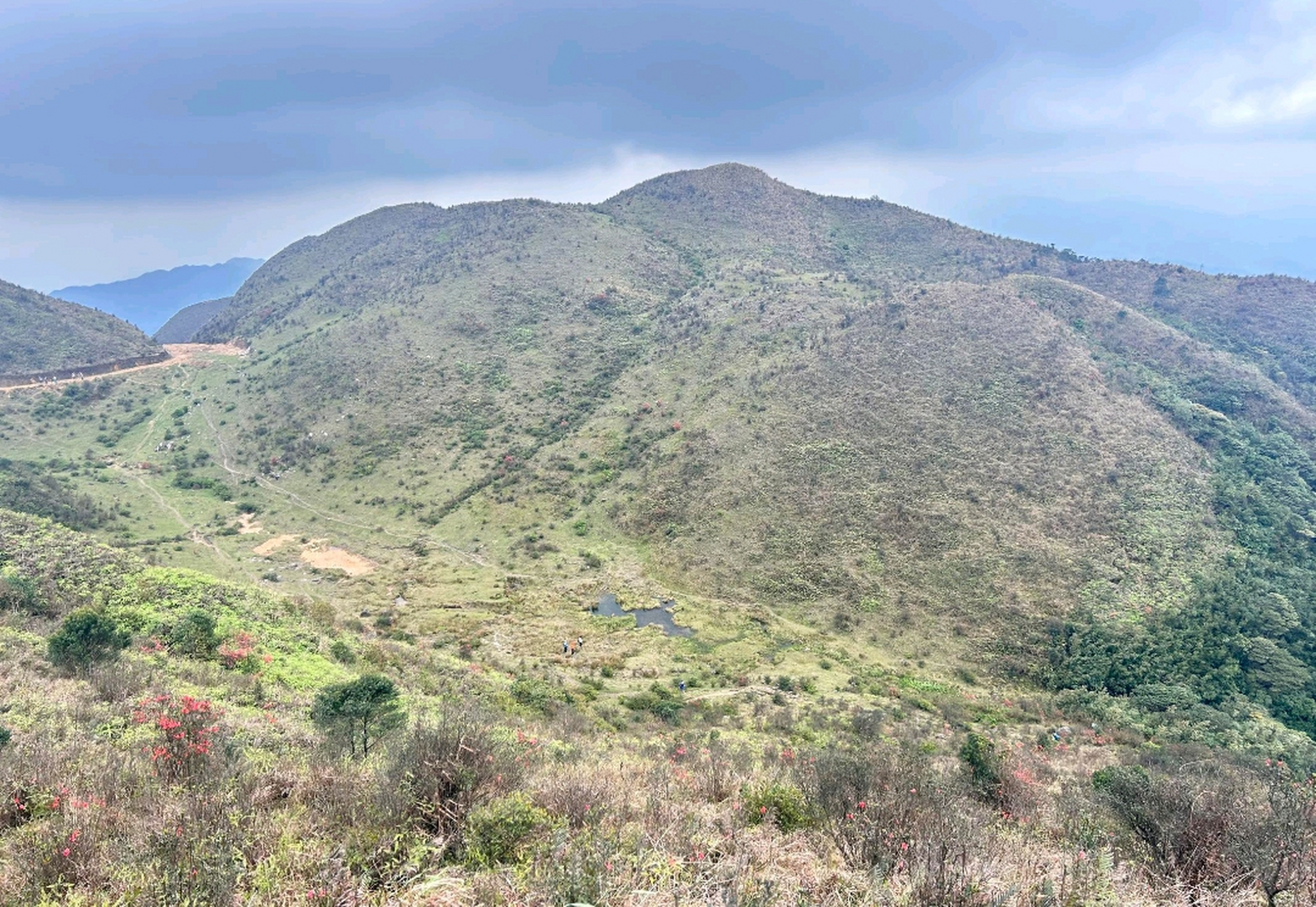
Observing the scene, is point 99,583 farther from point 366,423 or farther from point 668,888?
point 366,423

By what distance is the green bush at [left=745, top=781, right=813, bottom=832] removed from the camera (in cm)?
839

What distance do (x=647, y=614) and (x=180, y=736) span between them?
28.6 metres

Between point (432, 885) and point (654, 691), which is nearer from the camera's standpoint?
point (432, 885)

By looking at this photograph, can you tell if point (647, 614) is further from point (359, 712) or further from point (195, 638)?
point (359, 712)

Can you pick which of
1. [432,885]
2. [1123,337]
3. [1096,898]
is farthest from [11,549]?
[1123,337]

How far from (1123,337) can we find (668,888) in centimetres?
7278

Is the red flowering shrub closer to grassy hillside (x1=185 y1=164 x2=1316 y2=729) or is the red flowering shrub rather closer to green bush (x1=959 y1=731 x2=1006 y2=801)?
green bush (x1=959 y1=731 x2=1006 y2=801)

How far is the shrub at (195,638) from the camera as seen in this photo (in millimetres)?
18672

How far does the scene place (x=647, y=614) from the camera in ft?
119

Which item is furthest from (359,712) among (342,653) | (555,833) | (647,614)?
(647,614)

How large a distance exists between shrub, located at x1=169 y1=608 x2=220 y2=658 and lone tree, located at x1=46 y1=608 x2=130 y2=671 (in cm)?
A: 317

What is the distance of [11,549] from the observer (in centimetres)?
2355

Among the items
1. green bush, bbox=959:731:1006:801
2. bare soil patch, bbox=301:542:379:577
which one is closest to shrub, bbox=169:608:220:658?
bare soil patch, bbox=301:542:379:577

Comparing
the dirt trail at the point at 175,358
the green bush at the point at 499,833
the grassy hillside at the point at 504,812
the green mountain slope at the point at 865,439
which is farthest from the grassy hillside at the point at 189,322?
the green bush at the point at 499,833
